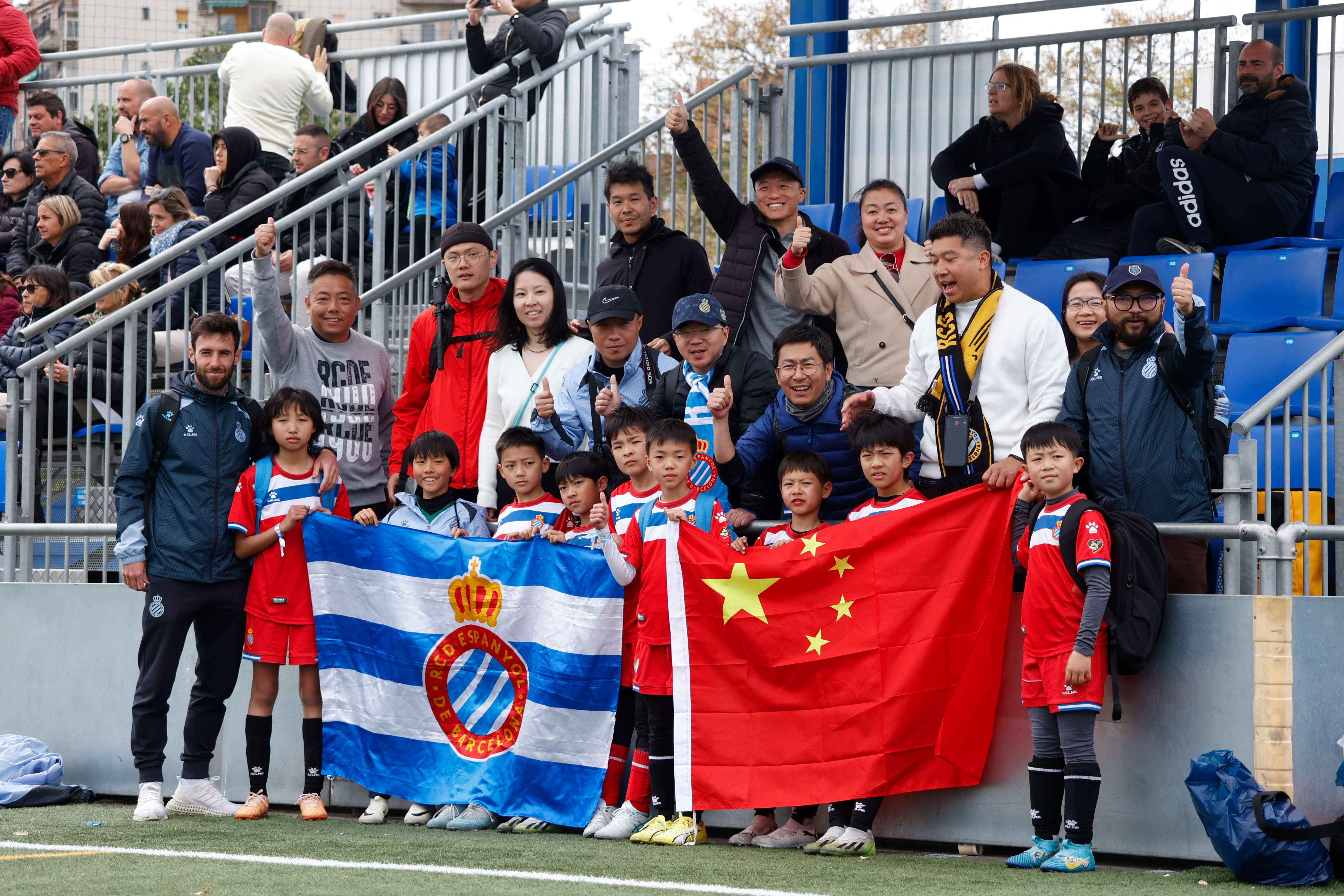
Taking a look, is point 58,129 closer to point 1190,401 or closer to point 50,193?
point 50,193

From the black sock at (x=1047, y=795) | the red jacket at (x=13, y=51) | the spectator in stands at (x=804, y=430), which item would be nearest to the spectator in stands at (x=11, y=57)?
the red jacket at (x=13, y=51)

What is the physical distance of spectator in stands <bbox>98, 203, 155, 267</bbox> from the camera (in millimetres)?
11164

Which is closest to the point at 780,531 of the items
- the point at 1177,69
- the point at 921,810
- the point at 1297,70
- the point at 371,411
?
the point at 921,810

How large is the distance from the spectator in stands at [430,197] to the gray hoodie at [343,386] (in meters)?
1.90

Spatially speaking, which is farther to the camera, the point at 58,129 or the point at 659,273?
the point at 58,129

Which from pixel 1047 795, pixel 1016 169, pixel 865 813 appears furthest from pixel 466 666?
pixel 1016 169

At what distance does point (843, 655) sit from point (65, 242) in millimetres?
8097

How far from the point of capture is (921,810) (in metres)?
6.47

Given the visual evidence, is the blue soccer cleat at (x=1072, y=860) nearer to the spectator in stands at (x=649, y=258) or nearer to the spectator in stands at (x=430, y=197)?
the spectator in stands at (x=649, y=258)

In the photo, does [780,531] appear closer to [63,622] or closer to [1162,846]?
[1162,846]

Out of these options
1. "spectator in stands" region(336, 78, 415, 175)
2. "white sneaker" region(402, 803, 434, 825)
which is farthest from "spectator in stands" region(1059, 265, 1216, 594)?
"spectator in stands" region(336, 78, 415, 175)

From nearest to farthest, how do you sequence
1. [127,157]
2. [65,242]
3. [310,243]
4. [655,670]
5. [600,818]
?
1. [655,670]
2. [600,818]
3. [310,243]
4. [65,242]
5. [127,157]

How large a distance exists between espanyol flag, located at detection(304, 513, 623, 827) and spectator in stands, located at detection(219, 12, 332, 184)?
620 centimetres

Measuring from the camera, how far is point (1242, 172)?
9234 mm
